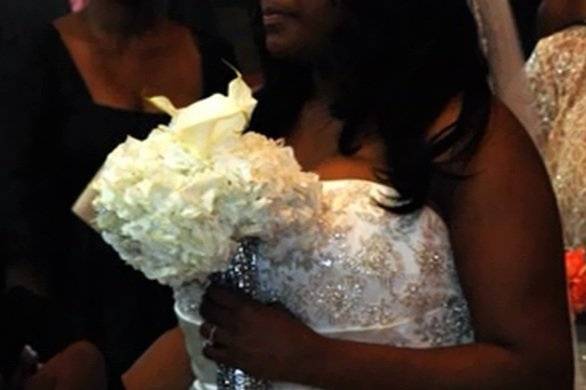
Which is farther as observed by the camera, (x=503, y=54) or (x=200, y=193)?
(x=503, y=54)

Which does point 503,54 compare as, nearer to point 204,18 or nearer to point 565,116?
point 565,116

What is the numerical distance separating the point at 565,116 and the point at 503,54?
0.81 meters

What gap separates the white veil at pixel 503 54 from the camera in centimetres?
188

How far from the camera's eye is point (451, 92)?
5.64 feet

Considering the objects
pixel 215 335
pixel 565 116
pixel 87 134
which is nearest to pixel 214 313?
pixel 215 335

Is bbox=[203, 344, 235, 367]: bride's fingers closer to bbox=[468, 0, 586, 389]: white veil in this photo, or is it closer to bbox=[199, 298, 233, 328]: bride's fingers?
bbox=[199, 298, 233, 328]: bride's fingers

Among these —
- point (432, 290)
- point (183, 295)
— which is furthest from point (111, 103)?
point (432, 290)

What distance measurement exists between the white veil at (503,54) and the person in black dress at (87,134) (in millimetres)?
775

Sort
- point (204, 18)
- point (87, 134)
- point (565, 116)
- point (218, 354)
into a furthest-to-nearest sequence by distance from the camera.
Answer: point (204, 18), point (565, 116), point (87, 134), point (218, 354)

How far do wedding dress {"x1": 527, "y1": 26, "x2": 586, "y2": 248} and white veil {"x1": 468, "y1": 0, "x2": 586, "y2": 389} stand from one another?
1.94 ft

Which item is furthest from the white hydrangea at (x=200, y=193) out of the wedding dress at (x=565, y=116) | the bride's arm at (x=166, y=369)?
the wedding dress at (x=565, y=116)

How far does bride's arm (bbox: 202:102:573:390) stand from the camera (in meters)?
1.62

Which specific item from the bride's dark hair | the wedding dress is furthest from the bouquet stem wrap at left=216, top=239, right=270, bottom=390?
the wedding dress

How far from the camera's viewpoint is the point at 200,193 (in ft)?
5.29
